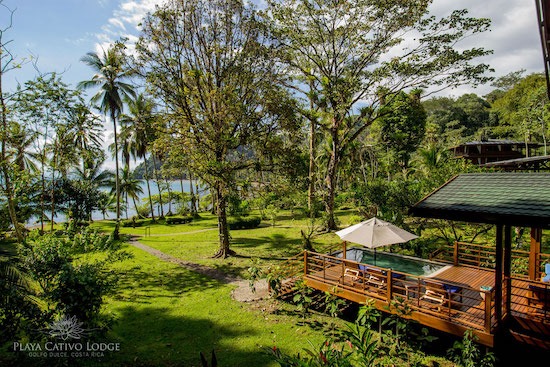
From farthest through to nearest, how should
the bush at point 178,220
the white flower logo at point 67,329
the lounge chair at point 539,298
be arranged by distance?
the bush at point 178,220
the lounge chair at point 539,298
the white flower logo at point 67,329

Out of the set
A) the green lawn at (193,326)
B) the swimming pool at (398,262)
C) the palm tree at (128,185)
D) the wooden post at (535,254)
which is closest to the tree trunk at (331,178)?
the swimming pool at (398,262)

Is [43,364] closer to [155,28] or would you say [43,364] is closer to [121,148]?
[155,28]

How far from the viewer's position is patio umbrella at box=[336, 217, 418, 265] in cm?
953

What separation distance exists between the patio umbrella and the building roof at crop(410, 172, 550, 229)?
7.45ft

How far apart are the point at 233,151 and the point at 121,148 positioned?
26.9m

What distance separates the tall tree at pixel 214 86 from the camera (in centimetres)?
1436

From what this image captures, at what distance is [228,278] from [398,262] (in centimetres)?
747

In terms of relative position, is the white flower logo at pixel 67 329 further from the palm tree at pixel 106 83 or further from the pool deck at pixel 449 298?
the palm tree at pixel 106 83

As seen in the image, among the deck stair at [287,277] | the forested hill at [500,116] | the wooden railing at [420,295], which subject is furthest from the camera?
the forested hill at [500,116]

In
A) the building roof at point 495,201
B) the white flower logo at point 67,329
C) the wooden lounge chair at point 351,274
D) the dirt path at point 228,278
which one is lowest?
the dirt path at point 228,278

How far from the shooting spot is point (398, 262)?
11.5 metres

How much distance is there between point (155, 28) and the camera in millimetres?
14430

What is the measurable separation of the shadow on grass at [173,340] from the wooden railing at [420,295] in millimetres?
3365

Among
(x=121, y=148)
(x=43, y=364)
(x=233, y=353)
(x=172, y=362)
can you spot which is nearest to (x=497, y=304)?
(x=233, y=353)
